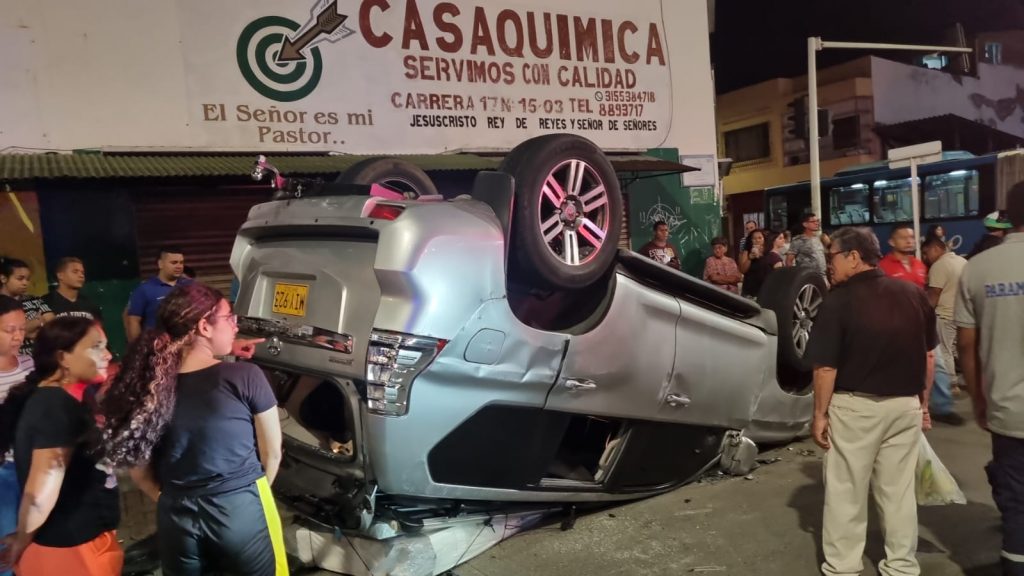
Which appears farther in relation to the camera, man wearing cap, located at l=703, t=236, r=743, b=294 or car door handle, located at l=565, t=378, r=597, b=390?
man wearing cap, located at l=703, t=236, r=743, b=294

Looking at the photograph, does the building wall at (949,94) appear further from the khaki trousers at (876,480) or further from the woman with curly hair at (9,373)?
the woman with curly hair at (9,373)

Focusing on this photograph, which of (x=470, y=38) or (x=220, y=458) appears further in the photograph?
(x=470, y=38)

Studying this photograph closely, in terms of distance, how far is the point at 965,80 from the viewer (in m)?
29.8

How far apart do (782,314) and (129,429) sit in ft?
13.4

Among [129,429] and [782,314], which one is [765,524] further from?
[129,429]

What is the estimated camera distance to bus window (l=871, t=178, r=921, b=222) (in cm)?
1510

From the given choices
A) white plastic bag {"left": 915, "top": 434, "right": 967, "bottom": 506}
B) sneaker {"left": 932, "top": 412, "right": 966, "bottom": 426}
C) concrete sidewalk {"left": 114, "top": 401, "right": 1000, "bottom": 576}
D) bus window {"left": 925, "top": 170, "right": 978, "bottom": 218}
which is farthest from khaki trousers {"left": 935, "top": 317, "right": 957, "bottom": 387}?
bus window {"left": 925, "top": 170, "right": 978, "bottom": 218}

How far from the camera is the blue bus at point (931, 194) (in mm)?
13453

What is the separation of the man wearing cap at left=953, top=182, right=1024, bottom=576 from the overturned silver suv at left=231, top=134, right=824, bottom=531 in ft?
4.50

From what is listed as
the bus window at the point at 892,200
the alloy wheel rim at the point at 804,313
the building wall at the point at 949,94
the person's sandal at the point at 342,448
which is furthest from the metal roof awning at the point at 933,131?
the person's sandal at the point at 342,448

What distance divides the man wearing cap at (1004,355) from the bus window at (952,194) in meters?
13.0

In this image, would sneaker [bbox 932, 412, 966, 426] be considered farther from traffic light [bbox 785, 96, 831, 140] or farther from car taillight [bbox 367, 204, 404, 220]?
traffic light [bbox 785, 96, 831, 140]

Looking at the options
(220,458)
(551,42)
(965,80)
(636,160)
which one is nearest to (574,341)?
(220,458)

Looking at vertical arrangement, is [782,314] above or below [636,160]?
below
